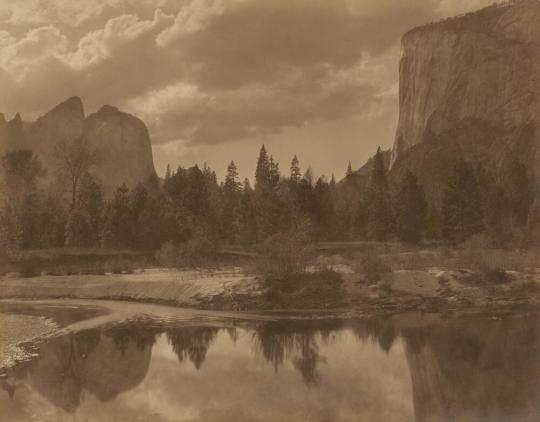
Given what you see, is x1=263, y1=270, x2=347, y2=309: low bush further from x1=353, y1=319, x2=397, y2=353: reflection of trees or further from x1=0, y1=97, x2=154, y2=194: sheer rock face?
x1=0, y1=97, x2=154, y2=194: sheer rock face

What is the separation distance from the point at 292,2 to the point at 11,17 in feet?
35.7

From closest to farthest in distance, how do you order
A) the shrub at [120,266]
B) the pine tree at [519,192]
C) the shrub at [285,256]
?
the shrub at [285,256], the shrub at [120,266], the pine tree at [519,192]

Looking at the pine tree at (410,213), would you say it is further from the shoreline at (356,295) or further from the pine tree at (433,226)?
the shoreline at (356,295)

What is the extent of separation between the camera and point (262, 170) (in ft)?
230

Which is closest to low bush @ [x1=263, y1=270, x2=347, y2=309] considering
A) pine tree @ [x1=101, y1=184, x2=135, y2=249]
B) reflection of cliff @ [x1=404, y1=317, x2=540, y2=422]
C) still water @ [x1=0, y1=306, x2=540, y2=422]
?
still water @ [x1=0, y1=306, x2=540, y2=422]

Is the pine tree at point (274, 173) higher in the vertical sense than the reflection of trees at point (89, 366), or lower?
higher

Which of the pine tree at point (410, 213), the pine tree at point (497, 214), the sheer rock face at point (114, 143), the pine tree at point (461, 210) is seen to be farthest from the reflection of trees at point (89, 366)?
the sheer rock face at point (114, 143)

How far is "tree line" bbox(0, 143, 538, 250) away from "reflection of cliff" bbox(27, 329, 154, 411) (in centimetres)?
2629

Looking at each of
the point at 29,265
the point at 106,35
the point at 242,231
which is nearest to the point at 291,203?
the point at 242,231

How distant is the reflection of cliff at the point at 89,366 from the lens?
14.8m

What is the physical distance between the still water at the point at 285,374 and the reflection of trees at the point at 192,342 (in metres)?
0.04

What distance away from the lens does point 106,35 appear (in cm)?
2648

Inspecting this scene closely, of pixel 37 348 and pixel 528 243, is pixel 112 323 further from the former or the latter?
pixel 528 243

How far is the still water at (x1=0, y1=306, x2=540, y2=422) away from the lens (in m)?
12.9
